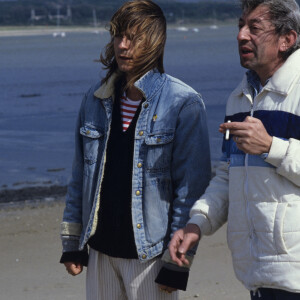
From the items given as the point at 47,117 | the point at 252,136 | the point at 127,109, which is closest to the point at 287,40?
the point at 252,136

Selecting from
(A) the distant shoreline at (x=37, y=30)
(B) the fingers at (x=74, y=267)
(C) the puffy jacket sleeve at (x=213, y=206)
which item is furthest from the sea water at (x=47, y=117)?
(A) the distant shoreline at (x=37, y=30)

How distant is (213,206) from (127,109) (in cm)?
64

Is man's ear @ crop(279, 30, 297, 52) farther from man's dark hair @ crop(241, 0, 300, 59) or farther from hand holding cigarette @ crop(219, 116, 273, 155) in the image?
hand holding cigarette @ crop(219, 116, 273, 155)

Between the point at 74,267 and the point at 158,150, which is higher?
the point at 158,150

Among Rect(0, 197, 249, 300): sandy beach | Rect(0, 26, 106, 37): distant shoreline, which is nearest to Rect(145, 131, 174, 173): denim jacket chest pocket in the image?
Rect(0, 197, 249, 300): sandy beach

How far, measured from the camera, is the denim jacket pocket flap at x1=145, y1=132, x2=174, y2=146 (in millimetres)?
3340

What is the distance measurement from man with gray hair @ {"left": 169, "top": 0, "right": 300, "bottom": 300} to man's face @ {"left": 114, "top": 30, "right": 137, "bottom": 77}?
20.6 inches

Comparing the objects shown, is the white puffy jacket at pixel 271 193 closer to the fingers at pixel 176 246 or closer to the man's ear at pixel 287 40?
the man's ear at pixel 287 40

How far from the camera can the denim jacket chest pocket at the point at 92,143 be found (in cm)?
345

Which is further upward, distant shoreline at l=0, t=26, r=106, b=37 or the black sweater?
the black sweater

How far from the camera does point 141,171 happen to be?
3338 mm

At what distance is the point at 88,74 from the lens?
131 feet

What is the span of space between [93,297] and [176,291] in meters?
0.36

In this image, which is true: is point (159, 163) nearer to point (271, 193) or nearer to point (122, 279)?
point (122, 279)
